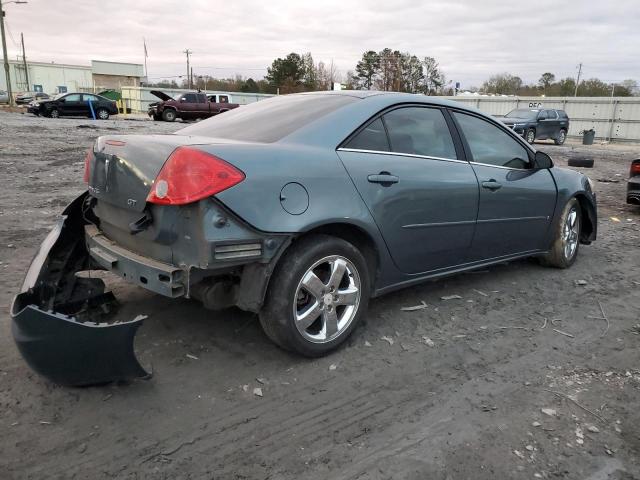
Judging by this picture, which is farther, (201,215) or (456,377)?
(456,377)

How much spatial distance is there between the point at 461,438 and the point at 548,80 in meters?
78.7

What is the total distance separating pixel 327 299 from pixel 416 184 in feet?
3.45

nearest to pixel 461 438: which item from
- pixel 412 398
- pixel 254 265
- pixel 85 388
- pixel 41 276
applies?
pixel 412 398

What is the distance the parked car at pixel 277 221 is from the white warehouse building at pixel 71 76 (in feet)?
253

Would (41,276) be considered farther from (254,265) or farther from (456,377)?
(456,377)

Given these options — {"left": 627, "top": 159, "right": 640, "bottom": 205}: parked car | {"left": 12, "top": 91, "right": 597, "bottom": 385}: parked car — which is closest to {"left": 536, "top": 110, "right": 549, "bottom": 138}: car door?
{"left": 627, "top": 159, "right": 640, "bottom": 205}: parked car

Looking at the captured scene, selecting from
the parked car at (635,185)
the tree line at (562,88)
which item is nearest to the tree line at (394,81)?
the tree line at (562,88)

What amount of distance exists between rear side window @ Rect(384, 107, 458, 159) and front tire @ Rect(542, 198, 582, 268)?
182 cm

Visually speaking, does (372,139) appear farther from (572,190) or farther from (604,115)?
(604,115)

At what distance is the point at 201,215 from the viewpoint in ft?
8.86

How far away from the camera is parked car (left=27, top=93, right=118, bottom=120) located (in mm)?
28094

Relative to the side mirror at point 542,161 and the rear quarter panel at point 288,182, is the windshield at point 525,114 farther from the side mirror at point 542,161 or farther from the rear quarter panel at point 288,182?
the rear quarter panel at point 288,182

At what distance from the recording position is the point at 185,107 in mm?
30047

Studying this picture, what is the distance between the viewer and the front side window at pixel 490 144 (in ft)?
14.0
